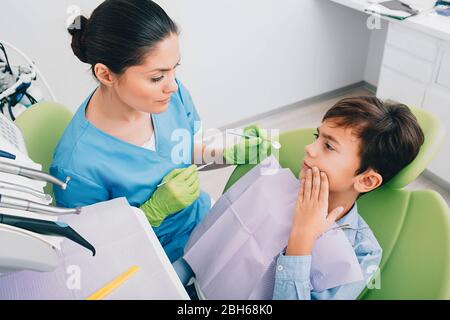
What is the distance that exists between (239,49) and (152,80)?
1.54 meters

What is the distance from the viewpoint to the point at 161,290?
2.06 ft

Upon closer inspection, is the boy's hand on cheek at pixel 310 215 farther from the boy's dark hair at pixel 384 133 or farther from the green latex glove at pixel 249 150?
the green latex glove at pixel 249 150

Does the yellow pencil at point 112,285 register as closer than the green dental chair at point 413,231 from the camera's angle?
Yes

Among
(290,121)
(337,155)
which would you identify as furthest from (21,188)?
(290,121)

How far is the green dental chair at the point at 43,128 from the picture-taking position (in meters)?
1.05

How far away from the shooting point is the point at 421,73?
84.4 inches

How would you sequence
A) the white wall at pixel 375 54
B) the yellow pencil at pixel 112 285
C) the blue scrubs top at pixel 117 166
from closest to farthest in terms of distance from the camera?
1. the yellow pencil at pixel 112 285
2. the blue scrubs top at pixel 117 166
3. the white wall at pixel 375 54

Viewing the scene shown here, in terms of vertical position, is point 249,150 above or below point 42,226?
below

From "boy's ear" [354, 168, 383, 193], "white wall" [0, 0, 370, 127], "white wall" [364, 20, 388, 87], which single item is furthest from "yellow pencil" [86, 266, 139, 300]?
"white wall" [364, 20, 388, 87]

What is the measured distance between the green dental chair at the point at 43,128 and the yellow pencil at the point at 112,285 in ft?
1.68

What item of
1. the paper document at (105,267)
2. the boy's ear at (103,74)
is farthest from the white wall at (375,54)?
the paper document at (105,267)

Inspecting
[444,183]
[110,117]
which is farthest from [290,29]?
[110,117]

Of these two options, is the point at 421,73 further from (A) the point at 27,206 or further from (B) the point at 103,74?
(A) the point at 27,206
